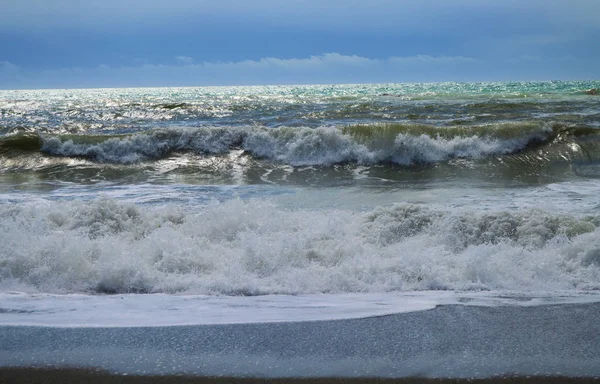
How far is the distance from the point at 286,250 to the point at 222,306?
4.17 feet

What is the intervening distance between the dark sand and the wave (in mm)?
933

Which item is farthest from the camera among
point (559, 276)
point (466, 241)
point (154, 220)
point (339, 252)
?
point (154, 220)

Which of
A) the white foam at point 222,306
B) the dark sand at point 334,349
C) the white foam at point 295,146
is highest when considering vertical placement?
the white foam at point 295,146

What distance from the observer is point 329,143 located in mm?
13828

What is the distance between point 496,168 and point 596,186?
2.78 meters

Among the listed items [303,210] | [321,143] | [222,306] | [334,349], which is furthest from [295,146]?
[334,349]

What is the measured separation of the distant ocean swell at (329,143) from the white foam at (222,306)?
8765mm

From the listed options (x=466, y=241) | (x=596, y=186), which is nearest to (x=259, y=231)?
(x=466, y=241)

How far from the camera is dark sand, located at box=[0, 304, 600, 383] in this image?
3.07 meters

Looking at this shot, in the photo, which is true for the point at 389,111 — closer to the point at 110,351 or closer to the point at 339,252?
the point at 339,252

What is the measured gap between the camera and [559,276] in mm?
4895

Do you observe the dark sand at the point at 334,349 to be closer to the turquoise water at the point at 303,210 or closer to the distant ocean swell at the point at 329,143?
the turquoise water at the point at 303,210

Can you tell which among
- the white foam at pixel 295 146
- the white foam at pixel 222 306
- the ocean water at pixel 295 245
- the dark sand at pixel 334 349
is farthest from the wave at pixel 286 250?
the white foam at pixel 295 146

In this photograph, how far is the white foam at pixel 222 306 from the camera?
396 cm
